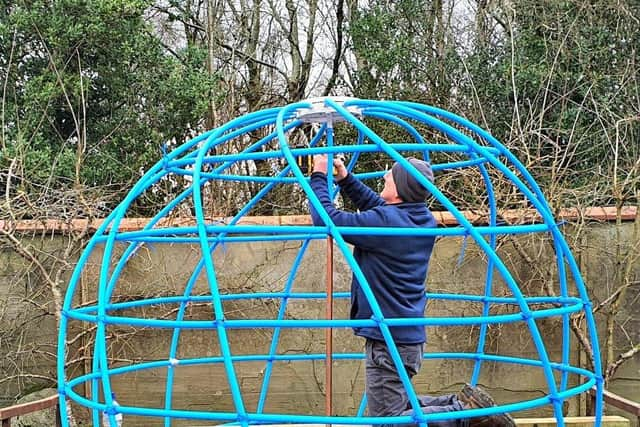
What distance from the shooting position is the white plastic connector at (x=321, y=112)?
2770 mm

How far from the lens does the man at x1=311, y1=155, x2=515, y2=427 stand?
8.95ft

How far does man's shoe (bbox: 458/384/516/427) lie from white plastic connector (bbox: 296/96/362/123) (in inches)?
43.5

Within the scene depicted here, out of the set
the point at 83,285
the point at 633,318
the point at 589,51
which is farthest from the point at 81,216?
the point at 589,51

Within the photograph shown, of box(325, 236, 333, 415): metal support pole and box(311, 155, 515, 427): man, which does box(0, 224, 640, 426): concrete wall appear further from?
box(325, 236, 333, 415): metal support pole

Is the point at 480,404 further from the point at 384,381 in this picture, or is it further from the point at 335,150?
the point at 335,150

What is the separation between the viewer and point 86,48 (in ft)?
23.2

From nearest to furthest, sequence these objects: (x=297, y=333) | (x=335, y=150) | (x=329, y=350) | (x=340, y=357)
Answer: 1. (x=335, y=150)
2. (x=329, y=350)
3. (x=340, y=357)
4. (x=297, y=333)

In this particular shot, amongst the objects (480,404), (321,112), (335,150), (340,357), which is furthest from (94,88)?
(480,404)

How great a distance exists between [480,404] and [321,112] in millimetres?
1186

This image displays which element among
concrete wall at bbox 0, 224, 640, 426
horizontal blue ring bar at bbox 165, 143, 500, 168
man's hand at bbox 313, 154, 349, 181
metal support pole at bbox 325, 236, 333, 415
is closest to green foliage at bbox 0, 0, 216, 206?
concrete wall at bbox 0, 224, 640, 426

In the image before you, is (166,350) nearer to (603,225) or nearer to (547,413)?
(547,413)

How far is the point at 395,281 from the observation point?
2.77m

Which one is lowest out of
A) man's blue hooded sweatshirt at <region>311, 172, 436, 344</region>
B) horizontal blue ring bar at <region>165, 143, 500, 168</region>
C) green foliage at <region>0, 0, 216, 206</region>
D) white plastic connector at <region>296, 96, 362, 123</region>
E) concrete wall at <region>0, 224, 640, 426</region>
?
concrete wall at <region>0, 224, 640, 426</region>

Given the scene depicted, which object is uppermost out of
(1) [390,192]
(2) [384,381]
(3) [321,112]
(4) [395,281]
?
(3) [321,112]
